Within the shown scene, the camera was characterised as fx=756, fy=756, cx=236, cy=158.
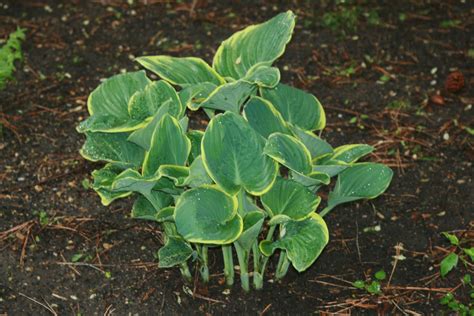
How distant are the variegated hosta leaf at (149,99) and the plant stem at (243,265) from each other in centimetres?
51

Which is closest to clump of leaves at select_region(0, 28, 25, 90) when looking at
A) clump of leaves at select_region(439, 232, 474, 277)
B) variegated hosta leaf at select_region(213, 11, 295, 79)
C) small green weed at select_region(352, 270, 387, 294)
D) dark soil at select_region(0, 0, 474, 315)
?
dark soil at select_region(0, 0, 474, 315)

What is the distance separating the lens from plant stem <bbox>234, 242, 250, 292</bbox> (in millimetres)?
2482

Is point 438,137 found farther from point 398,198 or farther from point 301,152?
point 301,152

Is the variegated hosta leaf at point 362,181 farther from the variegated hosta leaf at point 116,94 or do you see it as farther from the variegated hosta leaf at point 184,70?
the variegated hosta leaf at point 116,94

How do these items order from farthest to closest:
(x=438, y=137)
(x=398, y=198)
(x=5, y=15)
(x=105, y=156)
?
(x=5, y=15) < (x=438, y=137) < (x=398, y=198) < (x=105, y=156)

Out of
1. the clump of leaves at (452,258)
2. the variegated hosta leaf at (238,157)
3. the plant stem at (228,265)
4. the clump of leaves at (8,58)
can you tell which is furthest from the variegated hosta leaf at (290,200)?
the clump of leaves at (8,58)

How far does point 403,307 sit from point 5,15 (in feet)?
8.77

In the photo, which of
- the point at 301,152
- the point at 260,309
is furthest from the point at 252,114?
the point at 260,309

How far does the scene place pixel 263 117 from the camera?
7.87 feet

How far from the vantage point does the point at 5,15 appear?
13.4 ft

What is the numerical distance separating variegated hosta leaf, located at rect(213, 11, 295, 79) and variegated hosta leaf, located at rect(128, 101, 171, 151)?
36cm

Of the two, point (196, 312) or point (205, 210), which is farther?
point (196, 312)

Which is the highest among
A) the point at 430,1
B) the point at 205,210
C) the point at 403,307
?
the point at 205,210

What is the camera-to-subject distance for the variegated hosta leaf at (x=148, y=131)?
222cm
